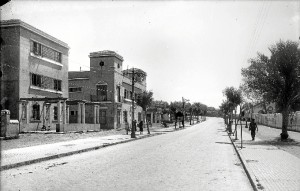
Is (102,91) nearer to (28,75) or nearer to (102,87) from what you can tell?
(102,87)

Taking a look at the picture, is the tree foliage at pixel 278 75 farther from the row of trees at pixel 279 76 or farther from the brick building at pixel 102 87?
the brick building at pixel 102 87

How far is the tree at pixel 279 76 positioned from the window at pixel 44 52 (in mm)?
18728

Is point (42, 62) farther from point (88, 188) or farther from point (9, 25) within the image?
point (88, 188)

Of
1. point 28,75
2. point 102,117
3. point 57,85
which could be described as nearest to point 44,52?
point 28,75

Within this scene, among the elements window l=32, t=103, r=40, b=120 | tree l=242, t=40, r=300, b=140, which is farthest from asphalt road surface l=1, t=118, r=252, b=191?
window l=32, t=103, r=40, b=120

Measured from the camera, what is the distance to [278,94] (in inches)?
953

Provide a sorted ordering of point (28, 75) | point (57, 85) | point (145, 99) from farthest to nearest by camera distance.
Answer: point (145, 99)
point (57, 85)
point (28, 75)

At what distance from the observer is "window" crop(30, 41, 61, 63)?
3266 centimetres

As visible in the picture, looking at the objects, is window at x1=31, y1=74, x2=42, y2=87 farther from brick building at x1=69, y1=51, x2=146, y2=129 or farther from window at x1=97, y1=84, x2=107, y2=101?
window at x1=97, y1=84, x2=107, y2=101

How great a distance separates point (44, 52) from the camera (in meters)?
34.6

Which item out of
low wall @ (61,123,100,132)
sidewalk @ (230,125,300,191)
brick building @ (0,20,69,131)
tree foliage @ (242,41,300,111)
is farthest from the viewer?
low wall @ (61,123,100,132)

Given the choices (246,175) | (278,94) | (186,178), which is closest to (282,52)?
(278,94)

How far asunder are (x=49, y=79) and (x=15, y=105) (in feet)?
19.9

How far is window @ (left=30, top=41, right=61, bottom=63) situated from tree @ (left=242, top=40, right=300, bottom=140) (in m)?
18.7
